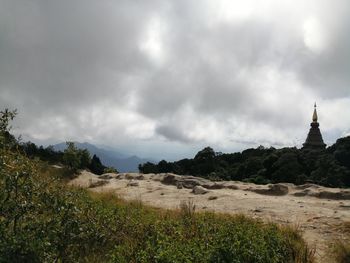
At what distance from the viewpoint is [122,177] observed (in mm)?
34500

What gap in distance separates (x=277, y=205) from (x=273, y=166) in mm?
28772

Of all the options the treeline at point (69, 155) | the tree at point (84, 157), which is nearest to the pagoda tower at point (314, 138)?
the treeline at point (69, 155)

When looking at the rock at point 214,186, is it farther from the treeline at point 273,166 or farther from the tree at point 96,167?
the tree at point 96,167

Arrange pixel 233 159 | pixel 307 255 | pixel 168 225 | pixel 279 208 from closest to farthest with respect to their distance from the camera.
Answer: pixel 307 255
pixel 168 225
pixel 279 208
pixel 233 159

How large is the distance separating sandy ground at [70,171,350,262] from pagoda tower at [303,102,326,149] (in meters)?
46.0

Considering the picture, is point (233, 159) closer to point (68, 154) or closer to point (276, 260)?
point (68, 154)

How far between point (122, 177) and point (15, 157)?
27.0 meters

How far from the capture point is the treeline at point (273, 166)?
39688 millimetres

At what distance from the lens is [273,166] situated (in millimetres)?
45844

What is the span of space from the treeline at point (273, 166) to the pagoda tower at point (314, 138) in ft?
44.6

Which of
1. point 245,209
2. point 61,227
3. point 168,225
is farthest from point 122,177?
point 61,227

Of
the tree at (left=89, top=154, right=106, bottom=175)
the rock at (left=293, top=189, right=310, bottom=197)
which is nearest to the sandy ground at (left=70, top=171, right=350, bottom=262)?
the rock at (left=293, top=189, right=310, bottom=197)

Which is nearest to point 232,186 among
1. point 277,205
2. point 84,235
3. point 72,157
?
point 277,205

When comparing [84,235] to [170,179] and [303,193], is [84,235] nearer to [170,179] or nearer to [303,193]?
[303,193]
